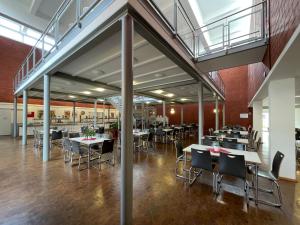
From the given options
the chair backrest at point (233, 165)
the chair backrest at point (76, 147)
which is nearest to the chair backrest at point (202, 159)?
the chair backrest at point (233, 165)

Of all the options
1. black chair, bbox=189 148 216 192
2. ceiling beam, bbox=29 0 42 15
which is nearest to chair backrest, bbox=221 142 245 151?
black chair, bbox=189 148 216 192

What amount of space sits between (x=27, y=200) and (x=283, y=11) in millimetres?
5274

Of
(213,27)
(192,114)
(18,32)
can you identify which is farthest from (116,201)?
(192,114)

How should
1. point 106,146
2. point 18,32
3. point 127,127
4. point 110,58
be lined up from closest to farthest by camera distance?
point 127,127 → point 110,58 → point 106,146 → point 18,32

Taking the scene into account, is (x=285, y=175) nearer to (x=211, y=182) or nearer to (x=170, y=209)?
(x=211, y=182)

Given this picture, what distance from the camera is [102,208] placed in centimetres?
233

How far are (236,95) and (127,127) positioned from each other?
13032 mm

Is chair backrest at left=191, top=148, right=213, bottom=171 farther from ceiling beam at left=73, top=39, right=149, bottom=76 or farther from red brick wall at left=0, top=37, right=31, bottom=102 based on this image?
red brick wall at left=0, top=37, right=31, bottom=102

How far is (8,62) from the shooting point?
10.3 metres

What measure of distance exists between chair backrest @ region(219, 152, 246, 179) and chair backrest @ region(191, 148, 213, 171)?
0.68 ft

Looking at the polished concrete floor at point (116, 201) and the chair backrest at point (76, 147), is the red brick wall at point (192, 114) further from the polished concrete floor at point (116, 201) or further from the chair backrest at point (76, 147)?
the chair backrest at point (76, 147)

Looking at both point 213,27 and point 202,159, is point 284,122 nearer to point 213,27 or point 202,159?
point 202,159

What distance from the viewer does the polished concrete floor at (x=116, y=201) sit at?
2.11m

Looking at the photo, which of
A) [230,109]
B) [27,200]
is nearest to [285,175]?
[27,200]
